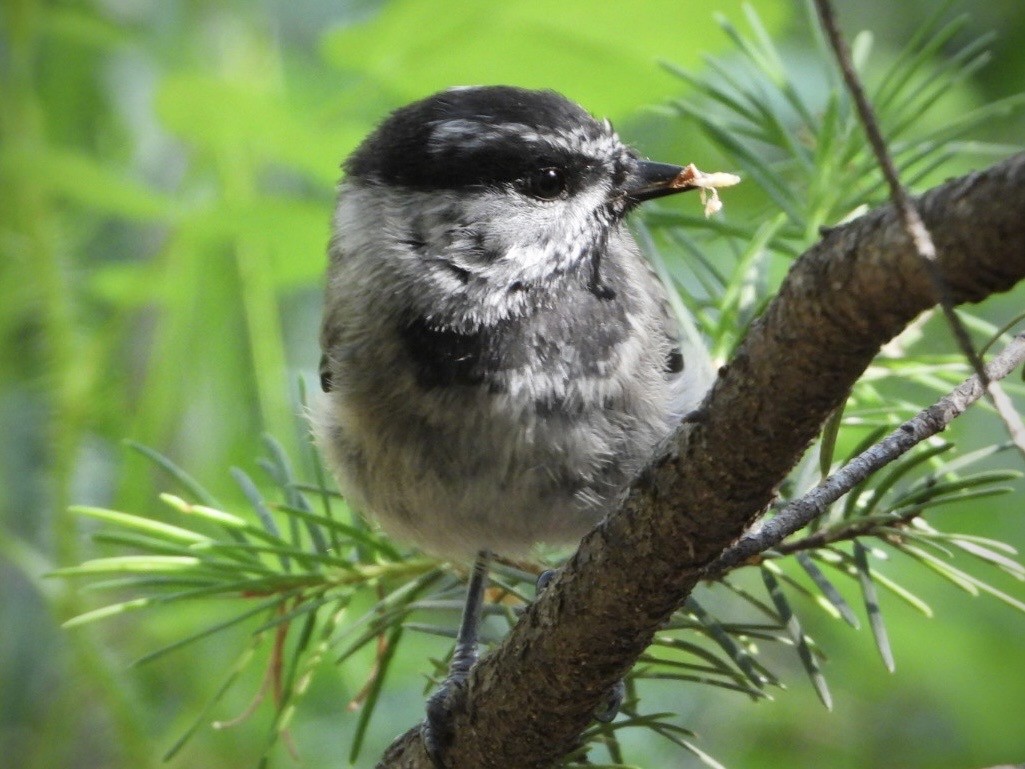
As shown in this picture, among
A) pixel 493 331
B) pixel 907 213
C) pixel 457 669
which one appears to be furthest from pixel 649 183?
pixel 907 213

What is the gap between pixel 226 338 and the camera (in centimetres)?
236

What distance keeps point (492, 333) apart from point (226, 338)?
1.02m

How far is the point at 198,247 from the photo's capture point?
205cm

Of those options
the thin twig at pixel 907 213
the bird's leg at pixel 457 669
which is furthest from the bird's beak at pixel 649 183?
the thin twig at pixel 907 213

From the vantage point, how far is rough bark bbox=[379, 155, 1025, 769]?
67 centimetres

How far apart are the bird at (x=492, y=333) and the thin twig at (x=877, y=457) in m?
0.43

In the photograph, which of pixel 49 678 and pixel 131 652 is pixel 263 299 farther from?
pixel 49 678

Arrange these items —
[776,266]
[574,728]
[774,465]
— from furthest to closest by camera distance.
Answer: [776,266] < [574,728] < [774,465]

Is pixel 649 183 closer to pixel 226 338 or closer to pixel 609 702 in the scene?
pixel 609 702

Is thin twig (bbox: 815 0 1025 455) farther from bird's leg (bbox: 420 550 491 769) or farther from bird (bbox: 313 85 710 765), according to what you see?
bird (bbox: 313 85 710 765)

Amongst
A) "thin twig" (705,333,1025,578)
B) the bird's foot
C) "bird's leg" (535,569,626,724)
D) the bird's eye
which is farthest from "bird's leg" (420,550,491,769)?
the bird's eye

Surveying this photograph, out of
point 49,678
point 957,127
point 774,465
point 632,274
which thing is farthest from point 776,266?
point 49,678

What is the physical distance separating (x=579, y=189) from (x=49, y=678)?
1726 mm

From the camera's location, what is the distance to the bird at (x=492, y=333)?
4.66 feet
